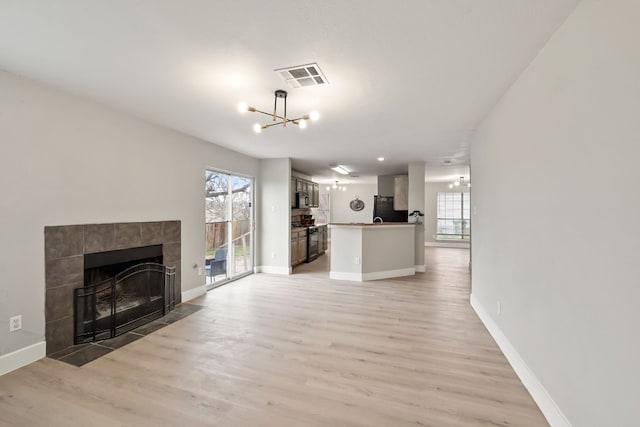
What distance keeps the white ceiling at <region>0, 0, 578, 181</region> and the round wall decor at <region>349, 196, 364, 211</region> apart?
7.92 meters

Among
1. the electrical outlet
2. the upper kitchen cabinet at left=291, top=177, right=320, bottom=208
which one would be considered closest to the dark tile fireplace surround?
the electrical outlet

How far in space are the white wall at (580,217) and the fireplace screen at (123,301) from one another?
404 centimetres

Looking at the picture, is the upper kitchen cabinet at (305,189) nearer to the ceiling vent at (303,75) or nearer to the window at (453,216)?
the ceiling vent at (303,75)

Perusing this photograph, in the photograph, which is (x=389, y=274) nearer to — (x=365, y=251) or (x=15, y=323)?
(x=365, y=251)

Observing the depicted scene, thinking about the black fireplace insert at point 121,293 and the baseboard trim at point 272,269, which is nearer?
the black fireplace insert at point 121,293

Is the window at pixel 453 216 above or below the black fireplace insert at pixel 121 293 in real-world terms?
above

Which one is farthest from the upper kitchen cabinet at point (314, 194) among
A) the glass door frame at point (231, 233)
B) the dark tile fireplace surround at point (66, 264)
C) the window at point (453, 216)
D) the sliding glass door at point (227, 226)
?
the dark tile fireplace surround at point (66, 264)

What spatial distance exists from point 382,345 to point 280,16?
9.80ft

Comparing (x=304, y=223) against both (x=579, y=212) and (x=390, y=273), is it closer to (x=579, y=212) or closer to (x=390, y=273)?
(x=390, y=273)

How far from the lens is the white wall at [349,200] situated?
37.9 feet

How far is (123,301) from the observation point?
3541 mm

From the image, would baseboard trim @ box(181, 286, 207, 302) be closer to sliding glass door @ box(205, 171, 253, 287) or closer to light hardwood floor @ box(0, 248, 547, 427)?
sliding glass door @ box(205, 171, 253, 287)

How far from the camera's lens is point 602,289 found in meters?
1.37

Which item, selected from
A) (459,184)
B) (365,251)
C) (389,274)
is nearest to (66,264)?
(365,251)
